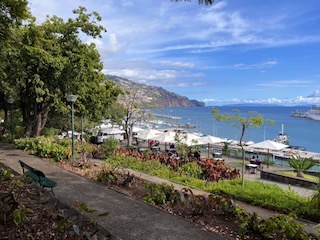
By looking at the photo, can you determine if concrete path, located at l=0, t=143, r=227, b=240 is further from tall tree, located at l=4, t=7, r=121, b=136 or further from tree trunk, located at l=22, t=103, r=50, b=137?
tree trunk, located at l=22, t=103, r=50, b=137

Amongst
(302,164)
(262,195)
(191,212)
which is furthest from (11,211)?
→ (302,164)

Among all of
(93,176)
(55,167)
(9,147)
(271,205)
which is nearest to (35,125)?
(9,147)

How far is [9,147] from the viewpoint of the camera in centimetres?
1730

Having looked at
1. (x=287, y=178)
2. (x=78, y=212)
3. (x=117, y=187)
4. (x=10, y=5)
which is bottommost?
(x=287, y=178)

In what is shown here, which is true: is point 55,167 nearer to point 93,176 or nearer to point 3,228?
point 93,176

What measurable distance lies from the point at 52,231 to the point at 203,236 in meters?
2.77

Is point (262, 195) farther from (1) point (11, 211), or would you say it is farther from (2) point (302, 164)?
(2) point (302, 164)

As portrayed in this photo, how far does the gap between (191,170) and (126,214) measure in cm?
851

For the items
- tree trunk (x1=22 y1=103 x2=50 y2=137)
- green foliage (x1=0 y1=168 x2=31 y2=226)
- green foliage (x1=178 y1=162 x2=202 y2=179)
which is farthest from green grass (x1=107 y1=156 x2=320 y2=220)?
tree trunk (x1=22 y1=103 x2=50 y2=137)

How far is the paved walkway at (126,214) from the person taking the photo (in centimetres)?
579

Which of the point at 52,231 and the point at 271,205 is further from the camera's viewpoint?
the point at 271,205

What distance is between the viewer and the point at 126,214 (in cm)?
693

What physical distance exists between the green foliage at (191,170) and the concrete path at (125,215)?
589 centimetres

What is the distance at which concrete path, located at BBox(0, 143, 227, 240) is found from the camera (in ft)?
18.9
